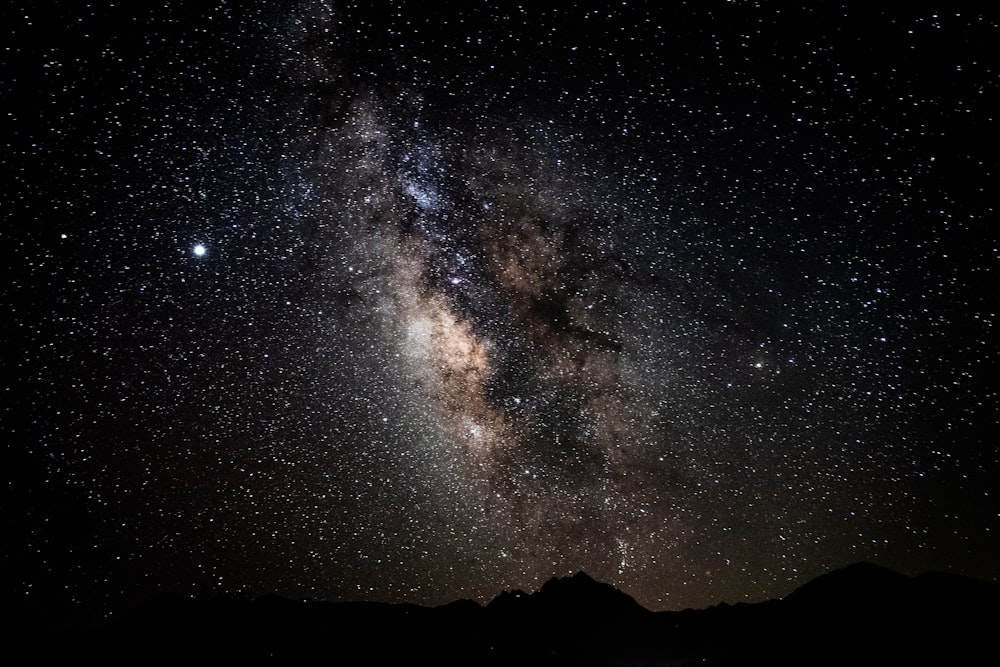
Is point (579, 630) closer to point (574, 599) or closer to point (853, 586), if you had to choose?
point (574, 599)

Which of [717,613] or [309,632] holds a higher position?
[309,632]

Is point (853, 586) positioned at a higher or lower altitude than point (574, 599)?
higher

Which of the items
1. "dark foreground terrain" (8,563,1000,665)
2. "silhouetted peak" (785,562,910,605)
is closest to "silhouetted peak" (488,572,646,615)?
"dark foreground terrain" (8,563,1000,665)

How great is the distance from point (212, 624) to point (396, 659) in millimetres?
24339

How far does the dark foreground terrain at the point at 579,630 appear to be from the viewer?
36.0 meters

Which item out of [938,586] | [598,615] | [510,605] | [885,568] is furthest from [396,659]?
[885,568]

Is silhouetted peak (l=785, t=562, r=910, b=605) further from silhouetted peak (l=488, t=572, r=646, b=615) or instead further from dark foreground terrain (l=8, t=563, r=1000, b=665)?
silhouetted peak (l=488, t=572, r=646, b=615)

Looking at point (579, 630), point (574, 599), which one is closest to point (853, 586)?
point (579, 630)

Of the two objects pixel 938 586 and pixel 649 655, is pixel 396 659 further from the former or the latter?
pixel 938 586

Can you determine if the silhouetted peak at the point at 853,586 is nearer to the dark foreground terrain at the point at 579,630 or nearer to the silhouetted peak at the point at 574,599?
the dark foreground terrain at the point at 579,630

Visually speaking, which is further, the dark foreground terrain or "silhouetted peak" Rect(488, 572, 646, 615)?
"silhouetted peak" Rect(488, 572, 646, 615)

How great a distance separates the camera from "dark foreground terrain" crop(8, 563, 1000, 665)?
3597 centimetres

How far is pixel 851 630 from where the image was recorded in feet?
131

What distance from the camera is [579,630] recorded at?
51.3m
